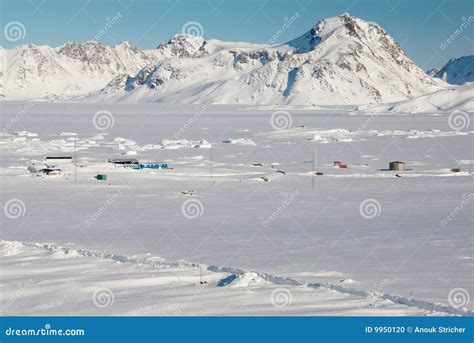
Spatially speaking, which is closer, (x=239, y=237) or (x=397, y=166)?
(x=239, y=237)

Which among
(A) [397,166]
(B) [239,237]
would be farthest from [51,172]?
(B) [239,237]

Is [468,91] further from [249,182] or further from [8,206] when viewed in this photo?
[8,206]

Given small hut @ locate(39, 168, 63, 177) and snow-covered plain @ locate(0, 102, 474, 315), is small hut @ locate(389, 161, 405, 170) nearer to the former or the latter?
snow-covered plain @ locate(0, 102, 474, 315)

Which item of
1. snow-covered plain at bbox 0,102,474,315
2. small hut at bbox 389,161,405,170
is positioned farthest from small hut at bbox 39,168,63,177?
small hut at bbox 389,161,405,170

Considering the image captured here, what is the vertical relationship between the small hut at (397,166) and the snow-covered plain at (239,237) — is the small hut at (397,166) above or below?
above

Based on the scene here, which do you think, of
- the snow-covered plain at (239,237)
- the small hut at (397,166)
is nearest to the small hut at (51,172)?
the snow-covered plain at (239,237)

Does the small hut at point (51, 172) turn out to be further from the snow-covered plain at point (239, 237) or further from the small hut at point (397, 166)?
the small hut at point (397, 166)

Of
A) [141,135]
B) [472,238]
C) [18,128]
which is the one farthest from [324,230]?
[18,128]

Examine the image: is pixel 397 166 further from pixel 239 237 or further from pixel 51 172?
pixel 239 237
